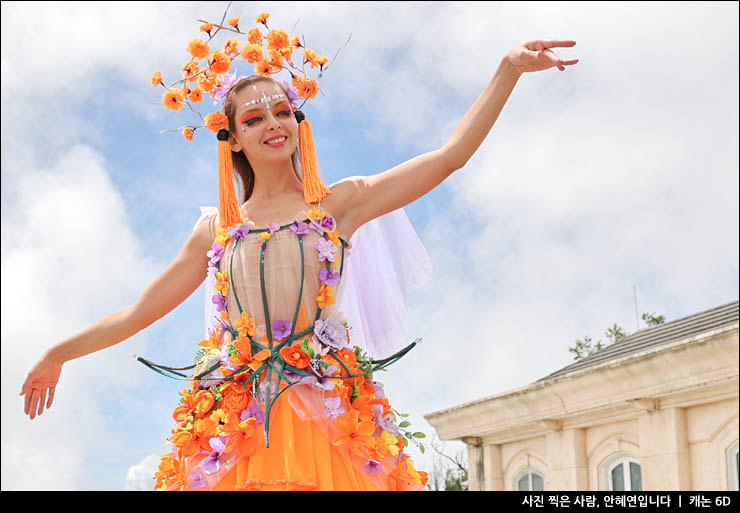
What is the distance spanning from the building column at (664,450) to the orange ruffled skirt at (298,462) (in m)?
9.00

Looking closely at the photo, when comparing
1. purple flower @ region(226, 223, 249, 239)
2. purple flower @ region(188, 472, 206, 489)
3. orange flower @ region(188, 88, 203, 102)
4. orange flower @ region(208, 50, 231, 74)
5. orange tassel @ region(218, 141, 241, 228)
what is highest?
orange flower @ region(208, 50, 231, 74)

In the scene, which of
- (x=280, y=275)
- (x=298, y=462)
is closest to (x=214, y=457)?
(x=298, y=462)

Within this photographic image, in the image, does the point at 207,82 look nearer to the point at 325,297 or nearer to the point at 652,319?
the point at 325,297

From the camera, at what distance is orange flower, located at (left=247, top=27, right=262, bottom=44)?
3709 millimetres

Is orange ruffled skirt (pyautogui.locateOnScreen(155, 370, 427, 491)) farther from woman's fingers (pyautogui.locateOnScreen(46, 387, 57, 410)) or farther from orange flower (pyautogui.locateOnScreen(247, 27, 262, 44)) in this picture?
orange flower (pyautogui.locateOnScreen(247, 27, 262, 44))

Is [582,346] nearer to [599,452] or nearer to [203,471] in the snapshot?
[599,452]

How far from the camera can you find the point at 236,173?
3816mm

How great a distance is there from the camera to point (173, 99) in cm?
366

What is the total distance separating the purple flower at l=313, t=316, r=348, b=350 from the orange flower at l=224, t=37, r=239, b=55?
1139mm

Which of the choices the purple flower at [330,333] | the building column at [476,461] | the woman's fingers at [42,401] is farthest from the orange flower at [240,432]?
the building column at [476,461]

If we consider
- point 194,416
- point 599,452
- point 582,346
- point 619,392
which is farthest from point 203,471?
point 582,346

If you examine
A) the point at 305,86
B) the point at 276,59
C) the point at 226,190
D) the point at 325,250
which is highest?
the point at 276,59

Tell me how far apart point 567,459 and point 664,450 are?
233cm

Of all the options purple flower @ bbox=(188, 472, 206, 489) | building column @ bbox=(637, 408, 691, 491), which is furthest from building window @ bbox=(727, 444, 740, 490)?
purple flower @ bbox=(188, 472, 206, 489)
